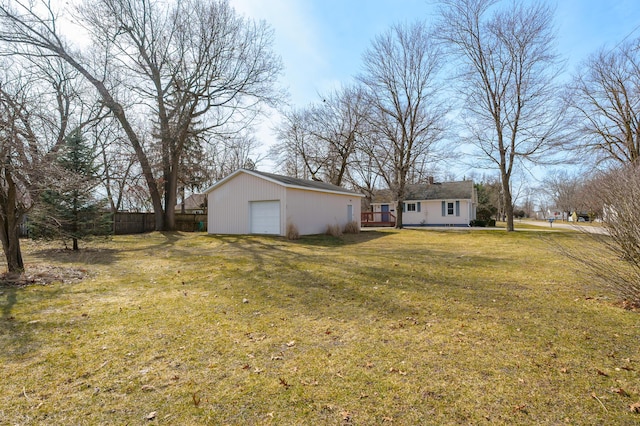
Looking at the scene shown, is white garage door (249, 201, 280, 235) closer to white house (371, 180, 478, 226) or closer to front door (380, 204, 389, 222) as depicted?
white house (371, 180, 478, 226)

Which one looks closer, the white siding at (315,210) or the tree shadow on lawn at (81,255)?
the tree shadow on lawn at (81,255)

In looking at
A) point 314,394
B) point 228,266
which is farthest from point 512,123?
point 314,394

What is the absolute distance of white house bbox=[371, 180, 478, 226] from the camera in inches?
1109

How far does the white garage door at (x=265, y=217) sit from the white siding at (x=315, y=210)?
764mm

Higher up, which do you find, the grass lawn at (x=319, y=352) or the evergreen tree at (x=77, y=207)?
the evergreen tree at (x=77, y=207)

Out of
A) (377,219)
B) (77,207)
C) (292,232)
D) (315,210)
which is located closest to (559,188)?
(377,219)

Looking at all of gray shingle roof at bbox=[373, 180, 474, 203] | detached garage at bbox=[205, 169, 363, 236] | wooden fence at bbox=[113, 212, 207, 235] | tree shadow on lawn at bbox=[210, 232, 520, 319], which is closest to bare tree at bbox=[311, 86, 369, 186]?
gray shingle roof at bbox=[373, 180, 474, 203]

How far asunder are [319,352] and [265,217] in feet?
44.3

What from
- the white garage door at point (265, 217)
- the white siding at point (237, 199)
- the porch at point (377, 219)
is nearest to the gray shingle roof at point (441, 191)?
the porch at point (377, 219)

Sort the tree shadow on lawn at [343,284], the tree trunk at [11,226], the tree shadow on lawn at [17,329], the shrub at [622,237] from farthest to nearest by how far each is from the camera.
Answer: the tree trunk at [11,226] < the tree shadow on lawn at [343,284] < the shrub at [622,237] < the tree shadow on lawn at [17,329]

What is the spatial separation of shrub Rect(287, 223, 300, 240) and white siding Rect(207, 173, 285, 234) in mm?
446

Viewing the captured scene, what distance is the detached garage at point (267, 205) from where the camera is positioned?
15.9m

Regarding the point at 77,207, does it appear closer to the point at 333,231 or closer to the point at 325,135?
the point at 333,231

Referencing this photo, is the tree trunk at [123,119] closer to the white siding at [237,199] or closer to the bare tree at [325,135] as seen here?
the white siding at [237,199]
